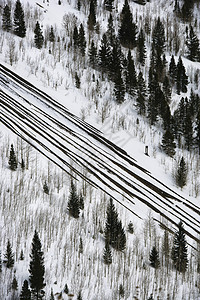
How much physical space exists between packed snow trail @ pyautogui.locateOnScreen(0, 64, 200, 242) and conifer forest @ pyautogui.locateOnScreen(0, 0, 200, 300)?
0.32 ft

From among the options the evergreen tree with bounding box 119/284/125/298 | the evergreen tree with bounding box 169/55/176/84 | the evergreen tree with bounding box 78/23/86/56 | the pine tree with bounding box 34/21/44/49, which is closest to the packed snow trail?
the evergreen tree with bounding box 119/284/125/298

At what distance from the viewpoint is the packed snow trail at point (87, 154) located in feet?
59.1

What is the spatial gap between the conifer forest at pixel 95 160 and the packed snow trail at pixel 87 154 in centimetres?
10

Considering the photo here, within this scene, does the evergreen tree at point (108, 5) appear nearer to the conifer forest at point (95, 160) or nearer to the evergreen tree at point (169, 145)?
the conifer forest at point (95, 160)

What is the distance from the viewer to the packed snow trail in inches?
709

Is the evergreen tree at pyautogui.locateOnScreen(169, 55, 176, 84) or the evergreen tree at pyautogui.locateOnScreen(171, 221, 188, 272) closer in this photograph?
the evergreen tree at pyautogui.locateOnScreen(171, 221, 188, 272)

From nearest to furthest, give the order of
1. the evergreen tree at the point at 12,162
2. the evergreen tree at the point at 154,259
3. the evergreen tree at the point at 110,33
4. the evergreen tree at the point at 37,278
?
the evergreen tree at the point at 37,278 < the evergreen tree at the point at 154,259 < the evergreen tree at the point at 12,162 < the evergreen tree at the point at 110,33

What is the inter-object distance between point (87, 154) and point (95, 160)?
0.78 meters

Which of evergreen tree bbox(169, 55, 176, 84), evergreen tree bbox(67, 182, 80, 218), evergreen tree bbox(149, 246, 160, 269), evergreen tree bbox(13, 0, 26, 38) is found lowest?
evergreen tree bbox(149, 246, 160, 269)

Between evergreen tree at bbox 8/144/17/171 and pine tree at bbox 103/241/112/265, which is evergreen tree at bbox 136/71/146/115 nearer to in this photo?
evergreen tree at bbox 8/144/17/171

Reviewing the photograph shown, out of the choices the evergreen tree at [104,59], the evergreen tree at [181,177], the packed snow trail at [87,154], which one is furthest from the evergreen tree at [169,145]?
the evergreen tree at [104,59]

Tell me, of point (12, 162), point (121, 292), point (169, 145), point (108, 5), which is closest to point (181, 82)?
point (169, 145)

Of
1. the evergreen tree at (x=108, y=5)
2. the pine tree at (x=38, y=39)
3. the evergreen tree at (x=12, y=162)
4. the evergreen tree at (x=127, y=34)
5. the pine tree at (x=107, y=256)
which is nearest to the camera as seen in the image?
the pine tree at (x=107, y=256)

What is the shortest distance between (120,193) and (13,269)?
339 inches
